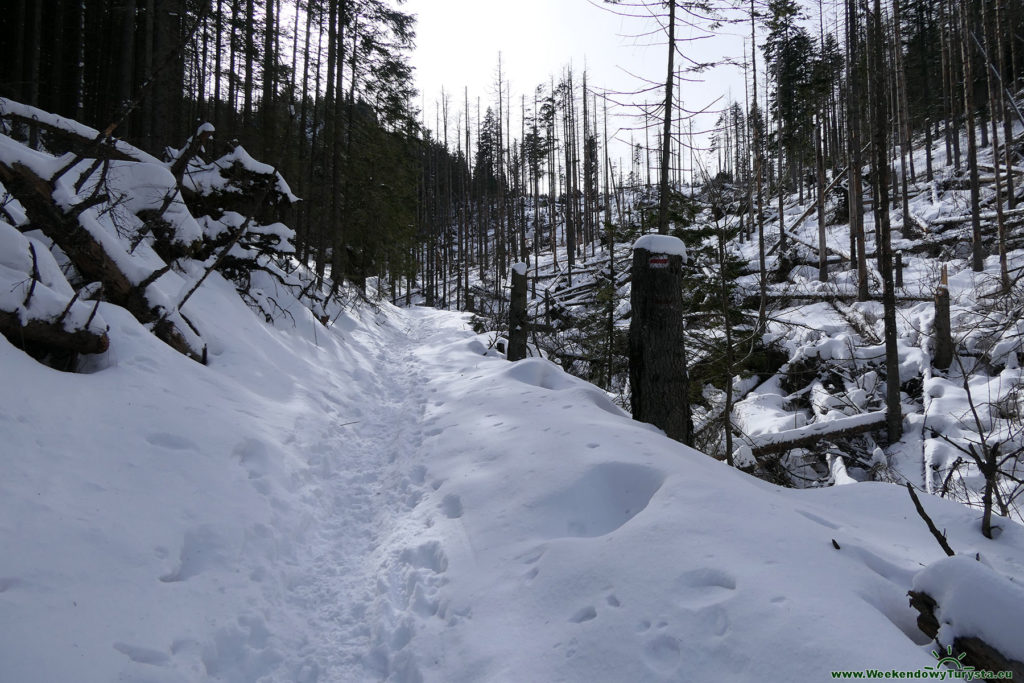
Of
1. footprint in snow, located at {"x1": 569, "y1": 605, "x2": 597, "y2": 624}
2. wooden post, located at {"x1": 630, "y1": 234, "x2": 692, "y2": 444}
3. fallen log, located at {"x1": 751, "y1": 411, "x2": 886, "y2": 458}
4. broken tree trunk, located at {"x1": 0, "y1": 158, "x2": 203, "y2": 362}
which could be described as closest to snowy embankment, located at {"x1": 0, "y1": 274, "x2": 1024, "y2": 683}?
footprint in snow, located at {"x1": 569, "y1": 605, "x2": 597, "y2": 624}

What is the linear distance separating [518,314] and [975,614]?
22.9 feet

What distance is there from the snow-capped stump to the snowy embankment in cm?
6

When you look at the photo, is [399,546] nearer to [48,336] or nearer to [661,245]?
[48,336]

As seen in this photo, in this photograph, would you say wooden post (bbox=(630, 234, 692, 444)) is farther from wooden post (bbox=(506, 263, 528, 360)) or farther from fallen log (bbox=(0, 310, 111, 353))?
fallen log (bbox=(0, 310, 111, 353))

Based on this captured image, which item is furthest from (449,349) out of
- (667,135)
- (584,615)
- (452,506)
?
(584,615)

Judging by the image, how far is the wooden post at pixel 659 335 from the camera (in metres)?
4.57

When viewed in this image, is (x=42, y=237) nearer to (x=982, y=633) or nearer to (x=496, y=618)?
(x=496, y=618)

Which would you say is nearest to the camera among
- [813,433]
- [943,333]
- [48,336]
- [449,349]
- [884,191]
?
[48,336]

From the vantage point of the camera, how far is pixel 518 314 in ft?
27.6

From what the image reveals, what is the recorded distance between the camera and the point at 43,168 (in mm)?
4457

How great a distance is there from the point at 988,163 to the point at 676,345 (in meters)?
28.6

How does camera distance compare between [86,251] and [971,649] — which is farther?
[86,251]

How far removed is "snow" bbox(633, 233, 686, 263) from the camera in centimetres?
455

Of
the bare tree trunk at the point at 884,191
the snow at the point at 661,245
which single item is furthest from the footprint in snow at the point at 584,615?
the bare tree trunk at the point at 884,191
